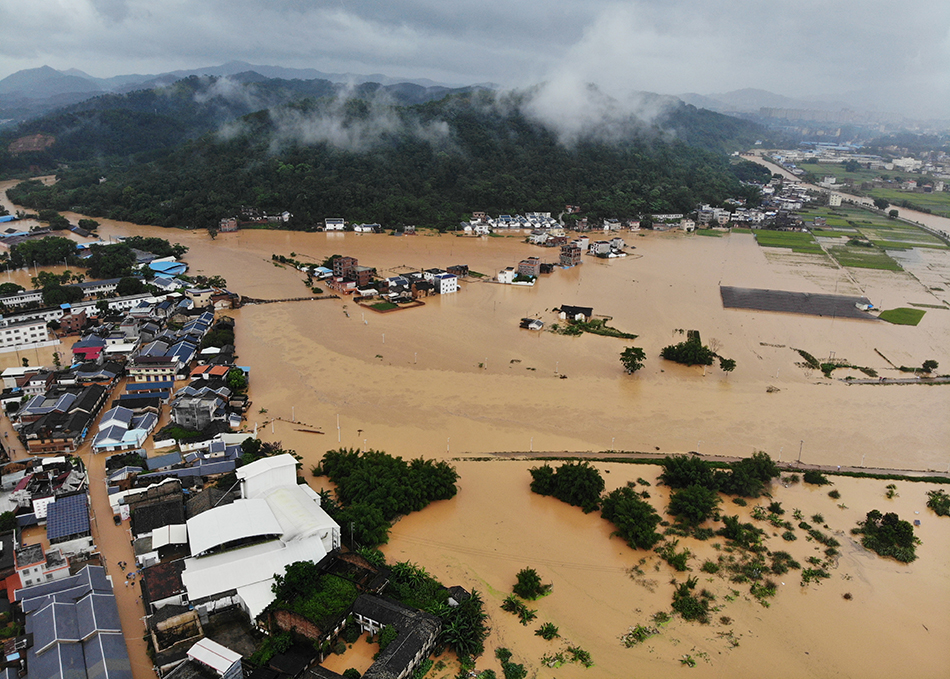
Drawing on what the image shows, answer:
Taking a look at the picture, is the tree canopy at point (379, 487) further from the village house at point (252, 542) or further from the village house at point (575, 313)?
the village house at point (575, 313)

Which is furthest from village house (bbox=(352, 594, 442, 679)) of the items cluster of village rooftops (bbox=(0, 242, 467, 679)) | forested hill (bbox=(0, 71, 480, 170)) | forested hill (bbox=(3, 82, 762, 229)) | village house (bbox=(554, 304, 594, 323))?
forested hill (bbox=(0, 71, 480, 170))

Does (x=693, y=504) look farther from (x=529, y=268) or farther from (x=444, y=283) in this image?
(x=529, y=268)

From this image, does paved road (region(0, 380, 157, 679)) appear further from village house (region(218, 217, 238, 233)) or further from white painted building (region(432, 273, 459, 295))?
village house (region(218, 217, 238, 233))

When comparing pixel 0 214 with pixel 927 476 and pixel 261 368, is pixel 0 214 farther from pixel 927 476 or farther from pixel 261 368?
pixel 927 476

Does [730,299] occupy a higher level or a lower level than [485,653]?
higher

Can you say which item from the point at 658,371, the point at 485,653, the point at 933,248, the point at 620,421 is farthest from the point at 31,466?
the point at 933,248
